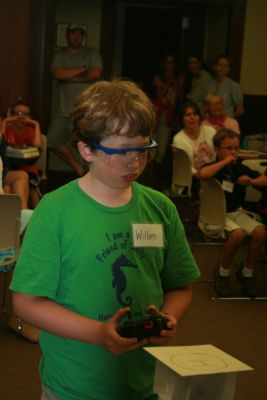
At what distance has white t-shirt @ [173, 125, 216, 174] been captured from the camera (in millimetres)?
7012

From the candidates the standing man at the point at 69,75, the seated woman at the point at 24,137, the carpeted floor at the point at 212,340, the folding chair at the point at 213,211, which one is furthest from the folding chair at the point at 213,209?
the standing man at the point at 69,75

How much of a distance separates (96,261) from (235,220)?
3.83 meters

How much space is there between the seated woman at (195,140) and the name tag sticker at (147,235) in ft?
17.1

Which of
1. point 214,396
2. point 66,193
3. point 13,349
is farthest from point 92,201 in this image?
point 13,349

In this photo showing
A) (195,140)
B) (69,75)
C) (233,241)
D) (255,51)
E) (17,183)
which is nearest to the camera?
(233,241)

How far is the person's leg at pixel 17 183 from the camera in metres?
6.29

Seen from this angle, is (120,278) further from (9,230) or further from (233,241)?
(233,241)

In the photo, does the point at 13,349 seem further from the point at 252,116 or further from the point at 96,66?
the point at 252,116

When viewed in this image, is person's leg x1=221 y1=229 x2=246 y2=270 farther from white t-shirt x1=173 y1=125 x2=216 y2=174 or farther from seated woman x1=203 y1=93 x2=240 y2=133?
seated woman x1=203 y1=93 x2=240 y2=133

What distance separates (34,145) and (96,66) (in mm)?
2571

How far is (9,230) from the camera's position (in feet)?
13.2

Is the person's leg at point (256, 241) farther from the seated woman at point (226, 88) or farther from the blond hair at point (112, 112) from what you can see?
the seated woman at point (226, 88)

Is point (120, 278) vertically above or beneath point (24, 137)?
above

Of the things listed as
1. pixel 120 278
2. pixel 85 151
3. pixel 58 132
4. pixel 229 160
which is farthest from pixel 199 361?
pixel 58 132
